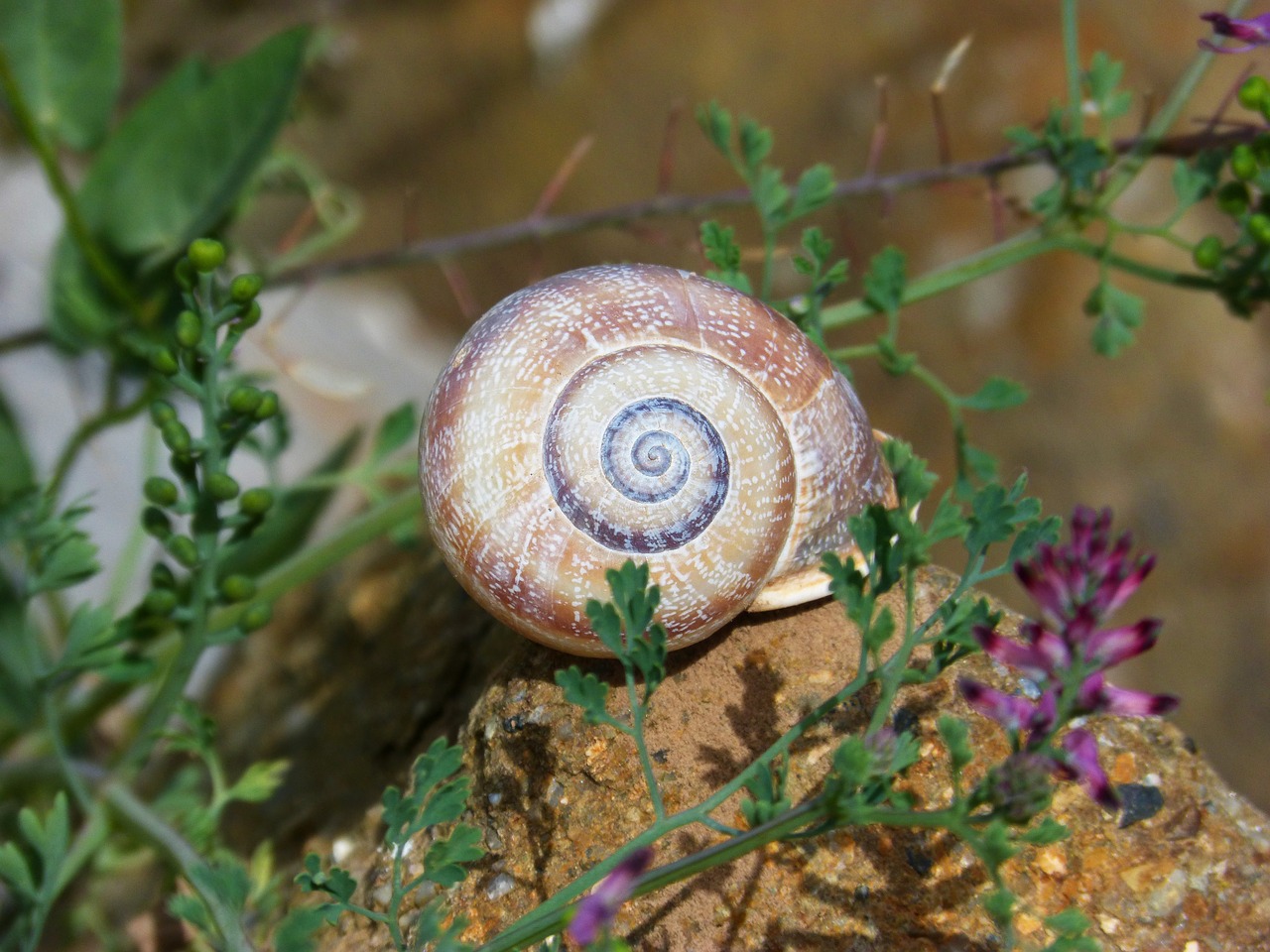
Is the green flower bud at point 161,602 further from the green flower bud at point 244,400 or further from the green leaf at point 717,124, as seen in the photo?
the green leaf at point 717,124

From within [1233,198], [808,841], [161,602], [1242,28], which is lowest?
[808,841]

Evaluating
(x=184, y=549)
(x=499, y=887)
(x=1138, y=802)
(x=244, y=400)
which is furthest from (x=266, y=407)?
(x=1138, y=802)

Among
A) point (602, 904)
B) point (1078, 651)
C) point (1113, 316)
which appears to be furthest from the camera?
point (1113, 316)

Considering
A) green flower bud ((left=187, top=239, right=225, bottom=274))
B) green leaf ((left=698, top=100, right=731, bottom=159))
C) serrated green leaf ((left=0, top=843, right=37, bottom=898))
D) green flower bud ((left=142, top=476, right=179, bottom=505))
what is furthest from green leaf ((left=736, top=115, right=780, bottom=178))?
serrated green leaf ((left=0, top=843, right=37, bottom=898))

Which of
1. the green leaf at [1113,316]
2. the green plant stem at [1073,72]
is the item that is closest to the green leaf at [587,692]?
the green leaf at [1113,316]

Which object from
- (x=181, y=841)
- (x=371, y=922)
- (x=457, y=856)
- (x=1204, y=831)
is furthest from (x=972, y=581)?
(x=181, y=841)

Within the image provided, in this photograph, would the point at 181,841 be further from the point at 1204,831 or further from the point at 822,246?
the point at 1204,831

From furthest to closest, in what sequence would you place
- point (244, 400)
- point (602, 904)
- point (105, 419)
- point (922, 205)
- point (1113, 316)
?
point (922, 205) < point (105, 419) < point (1113, 316) < point (244, 400) < point (602, 904)

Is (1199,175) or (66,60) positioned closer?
(1199,175)

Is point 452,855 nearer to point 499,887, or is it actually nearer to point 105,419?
point 499,887
